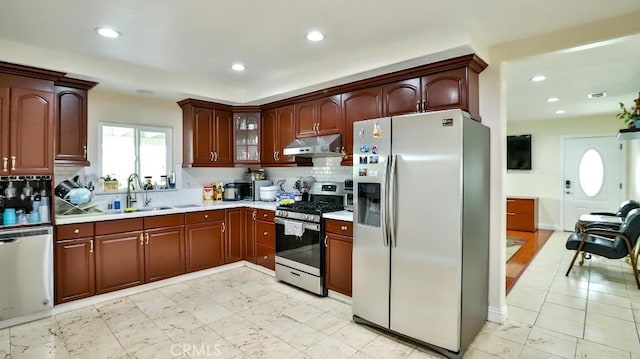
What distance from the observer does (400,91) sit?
10.7 feet

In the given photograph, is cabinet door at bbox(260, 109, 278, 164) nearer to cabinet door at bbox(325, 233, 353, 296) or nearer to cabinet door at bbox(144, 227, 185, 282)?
cabinet door at bbox(144, 227, 185, 282)

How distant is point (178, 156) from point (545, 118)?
7.30 m

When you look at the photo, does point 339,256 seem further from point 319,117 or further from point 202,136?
point 202,136

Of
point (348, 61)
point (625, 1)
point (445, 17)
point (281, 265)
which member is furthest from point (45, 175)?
point (625, 1)

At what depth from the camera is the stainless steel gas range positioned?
3.58 meters

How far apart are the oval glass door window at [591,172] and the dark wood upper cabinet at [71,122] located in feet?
28.4

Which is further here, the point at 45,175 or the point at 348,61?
the point at 348,61

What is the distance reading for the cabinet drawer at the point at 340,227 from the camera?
332 centimetres

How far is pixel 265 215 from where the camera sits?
4328 millimetres

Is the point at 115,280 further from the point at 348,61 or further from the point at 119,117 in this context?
the point at 348,61

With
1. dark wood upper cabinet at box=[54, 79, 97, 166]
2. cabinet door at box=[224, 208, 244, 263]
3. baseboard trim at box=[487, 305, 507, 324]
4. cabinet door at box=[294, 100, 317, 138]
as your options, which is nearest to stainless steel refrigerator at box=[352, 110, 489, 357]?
baseboard trim at box=[487, 305, 507, 324]

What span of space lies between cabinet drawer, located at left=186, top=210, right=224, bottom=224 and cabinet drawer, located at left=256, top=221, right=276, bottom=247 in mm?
516

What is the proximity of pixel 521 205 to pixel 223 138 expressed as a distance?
6.41 meters

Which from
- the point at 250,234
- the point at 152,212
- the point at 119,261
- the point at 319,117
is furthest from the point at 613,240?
the point at 119,261
